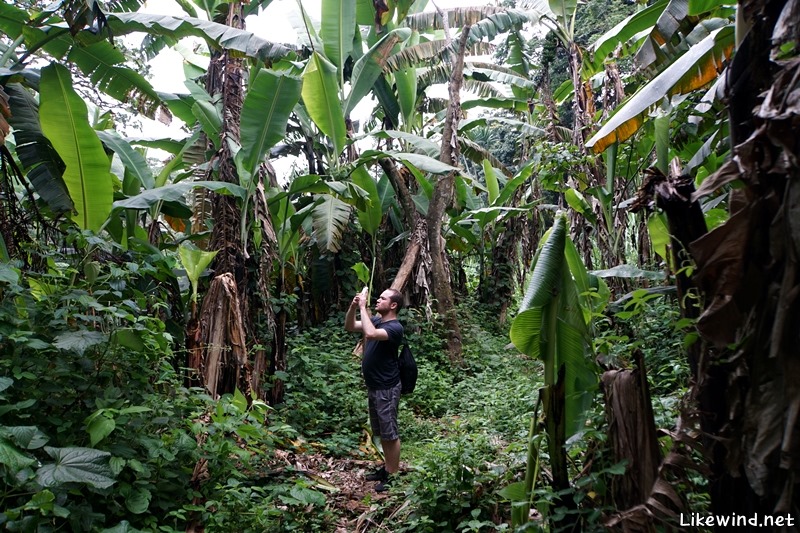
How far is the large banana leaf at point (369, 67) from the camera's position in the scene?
7.55 meters

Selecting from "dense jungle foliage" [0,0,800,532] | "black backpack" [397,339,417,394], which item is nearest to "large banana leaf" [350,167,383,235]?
"dense jungle foliage" [0,0,800,532]

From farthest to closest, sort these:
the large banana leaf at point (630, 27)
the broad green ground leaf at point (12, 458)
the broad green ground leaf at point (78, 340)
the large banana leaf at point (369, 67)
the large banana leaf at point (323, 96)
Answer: the large banana leaf at point (369, 67), the large banana leaf at point (323, 96), the large banana leaf at point (630, 27), the broad green ground leaf at point (78, 340), the broad green ground leaf at point (12, 458)

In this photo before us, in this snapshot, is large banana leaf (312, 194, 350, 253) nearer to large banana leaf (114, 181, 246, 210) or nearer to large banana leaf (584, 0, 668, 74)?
large banana leaf (114, 181, 246, 210)

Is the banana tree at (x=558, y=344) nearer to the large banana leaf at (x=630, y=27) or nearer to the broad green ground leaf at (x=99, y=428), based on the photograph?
the broad green ground leaf at (x=99, y=428)

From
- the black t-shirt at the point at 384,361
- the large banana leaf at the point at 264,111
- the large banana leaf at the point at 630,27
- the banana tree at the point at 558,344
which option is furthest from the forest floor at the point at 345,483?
the large banana leaf at the point at 630,27

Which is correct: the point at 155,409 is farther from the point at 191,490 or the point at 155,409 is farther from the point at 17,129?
the point at 17,129

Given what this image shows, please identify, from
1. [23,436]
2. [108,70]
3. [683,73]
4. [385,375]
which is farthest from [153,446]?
[108,70]

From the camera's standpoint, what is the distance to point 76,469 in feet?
9.34

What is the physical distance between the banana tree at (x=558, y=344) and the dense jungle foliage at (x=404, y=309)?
0.01 meters

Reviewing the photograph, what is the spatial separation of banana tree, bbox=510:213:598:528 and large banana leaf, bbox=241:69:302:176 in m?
3.58

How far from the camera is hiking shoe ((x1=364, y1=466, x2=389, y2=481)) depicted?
15.3 feet

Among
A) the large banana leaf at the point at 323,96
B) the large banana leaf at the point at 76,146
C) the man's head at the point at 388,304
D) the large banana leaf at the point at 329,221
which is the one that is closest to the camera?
the large banana leaf at the point at 76,146

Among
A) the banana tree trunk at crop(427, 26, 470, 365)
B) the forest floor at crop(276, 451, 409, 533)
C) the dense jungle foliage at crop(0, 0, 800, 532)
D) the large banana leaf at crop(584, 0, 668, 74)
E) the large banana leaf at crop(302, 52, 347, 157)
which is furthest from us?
the banana tree trunk at crop(427, 26, 470, 365)

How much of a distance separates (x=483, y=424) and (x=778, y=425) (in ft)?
11.0
